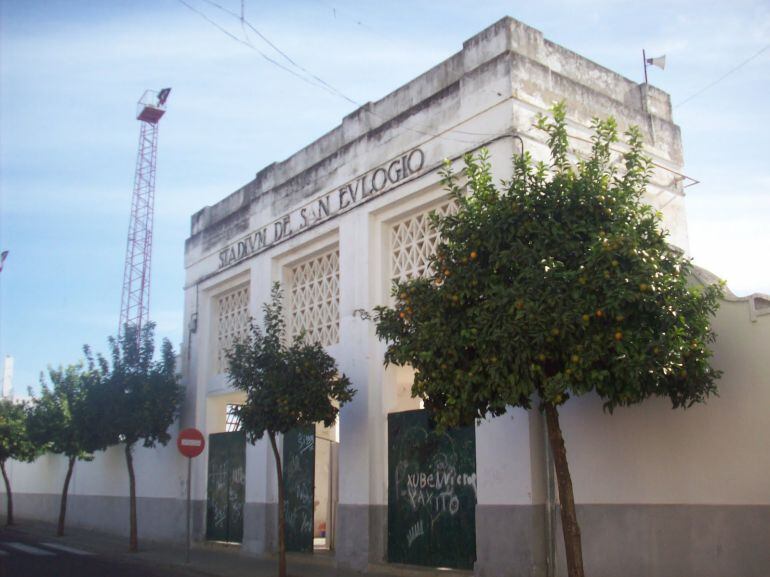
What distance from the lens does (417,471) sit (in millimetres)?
13172

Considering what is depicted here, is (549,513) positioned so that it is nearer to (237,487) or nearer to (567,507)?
(567,507)

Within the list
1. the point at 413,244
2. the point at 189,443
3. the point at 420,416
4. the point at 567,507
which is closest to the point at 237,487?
the point at 189,443

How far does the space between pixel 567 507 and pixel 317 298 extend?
8883 mm

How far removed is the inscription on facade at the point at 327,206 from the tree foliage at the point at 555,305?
4484mm

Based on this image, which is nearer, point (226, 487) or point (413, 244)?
point (413, 244)

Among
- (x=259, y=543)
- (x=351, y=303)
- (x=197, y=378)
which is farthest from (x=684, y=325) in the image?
(x=197, y=378)

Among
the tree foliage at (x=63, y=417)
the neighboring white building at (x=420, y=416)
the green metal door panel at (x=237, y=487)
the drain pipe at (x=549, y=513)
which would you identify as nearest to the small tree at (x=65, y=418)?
the tree foliage at (x=63, y=417)

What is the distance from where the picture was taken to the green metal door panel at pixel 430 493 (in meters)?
12.2

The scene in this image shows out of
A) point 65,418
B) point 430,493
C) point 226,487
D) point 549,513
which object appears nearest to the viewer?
point 549,513

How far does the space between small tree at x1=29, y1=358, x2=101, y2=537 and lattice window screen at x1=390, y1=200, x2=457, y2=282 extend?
9.86 metres

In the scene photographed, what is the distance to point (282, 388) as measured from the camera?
524 inches

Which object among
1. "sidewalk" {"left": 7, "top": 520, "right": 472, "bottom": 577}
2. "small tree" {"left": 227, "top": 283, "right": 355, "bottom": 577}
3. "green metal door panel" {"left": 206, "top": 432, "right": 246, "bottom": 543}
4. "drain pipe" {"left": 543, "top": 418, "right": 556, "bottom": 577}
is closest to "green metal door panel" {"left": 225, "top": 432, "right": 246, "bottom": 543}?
"green metal door panel" {"left": 206, "top": 432, "right": 246, "bottom": 543}

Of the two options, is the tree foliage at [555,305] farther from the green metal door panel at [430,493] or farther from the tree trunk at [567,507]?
the green metal door panel at [430,493]

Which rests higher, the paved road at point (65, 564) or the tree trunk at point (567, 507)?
the tree trunk at point (567, 507)
